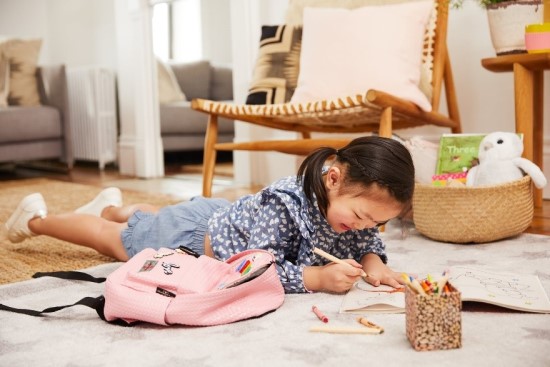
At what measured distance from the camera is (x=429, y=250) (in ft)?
5.23

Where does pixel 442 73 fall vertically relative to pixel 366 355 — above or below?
above

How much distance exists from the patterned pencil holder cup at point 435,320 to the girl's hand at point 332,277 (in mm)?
234

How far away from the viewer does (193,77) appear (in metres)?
4.23

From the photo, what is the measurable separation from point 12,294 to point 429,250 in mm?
934

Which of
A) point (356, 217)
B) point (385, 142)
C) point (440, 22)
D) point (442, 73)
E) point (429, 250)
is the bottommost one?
point (429, 250)

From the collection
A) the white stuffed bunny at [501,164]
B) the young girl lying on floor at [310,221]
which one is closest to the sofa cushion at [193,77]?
the white stuffed bunny at [501,164]

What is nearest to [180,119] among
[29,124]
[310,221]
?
[29,124]

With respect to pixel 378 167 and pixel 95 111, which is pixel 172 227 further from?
pixel 95 111

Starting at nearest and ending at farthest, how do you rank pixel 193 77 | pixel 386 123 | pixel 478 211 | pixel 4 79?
1. pixel 478 211
2. pixel 386 123
3. pixel 4 79
4. pixel 193 77

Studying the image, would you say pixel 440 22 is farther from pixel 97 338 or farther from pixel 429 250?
pixel 97 338

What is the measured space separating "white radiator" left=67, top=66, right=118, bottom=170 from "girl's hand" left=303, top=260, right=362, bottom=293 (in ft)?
9.60

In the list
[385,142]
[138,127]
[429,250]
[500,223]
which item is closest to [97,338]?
[385,142]

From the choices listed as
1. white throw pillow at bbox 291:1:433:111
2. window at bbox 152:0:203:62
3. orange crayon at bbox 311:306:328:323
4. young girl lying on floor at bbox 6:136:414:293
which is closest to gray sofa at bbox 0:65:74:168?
window at bbox 152:0:203:62

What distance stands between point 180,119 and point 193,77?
16.3 inches
